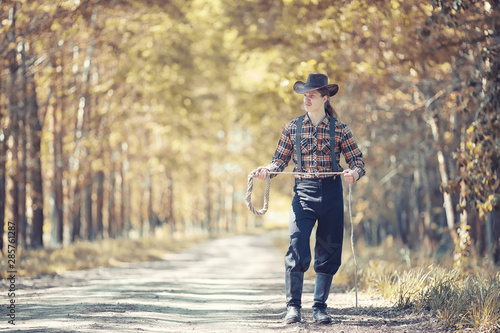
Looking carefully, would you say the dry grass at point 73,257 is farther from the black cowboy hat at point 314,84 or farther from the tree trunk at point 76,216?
the black cowboy hat at point 314,84

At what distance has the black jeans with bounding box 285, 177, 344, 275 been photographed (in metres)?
→ 7.05

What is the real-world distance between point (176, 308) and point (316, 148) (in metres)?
2.61

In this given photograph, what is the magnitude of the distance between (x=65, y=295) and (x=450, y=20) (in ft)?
20.0

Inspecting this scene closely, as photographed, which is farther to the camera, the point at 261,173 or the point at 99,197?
the point at 99,197

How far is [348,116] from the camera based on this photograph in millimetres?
18844

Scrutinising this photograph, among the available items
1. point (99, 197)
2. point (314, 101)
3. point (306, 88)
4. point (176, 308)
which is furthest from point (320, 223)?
point (99, 197)

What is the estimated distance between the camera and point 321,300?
7.08m

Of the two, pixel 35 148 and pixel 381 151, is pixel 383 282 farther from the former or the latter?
pixel 35 148

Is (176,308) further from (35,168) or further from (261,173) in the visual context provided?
(35,168)

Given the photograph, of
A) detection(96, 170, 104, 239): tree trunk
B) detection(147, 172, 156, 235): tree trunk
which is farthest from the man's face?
detection(147, 172, 156, 235): tree trunk

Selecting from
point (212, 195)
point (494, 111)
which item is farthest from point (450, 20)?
point (212, 195)

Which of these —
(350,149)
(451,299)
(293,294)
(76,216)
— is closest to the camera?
(293,294)

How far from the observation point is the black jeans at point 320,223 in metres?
7.05

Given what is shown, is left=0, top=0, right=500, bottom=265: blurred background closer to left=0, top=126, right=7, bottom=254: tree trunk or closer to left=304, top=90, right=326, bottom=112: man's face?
left=0, top=126, right=7, bottom=254: tree trunk
